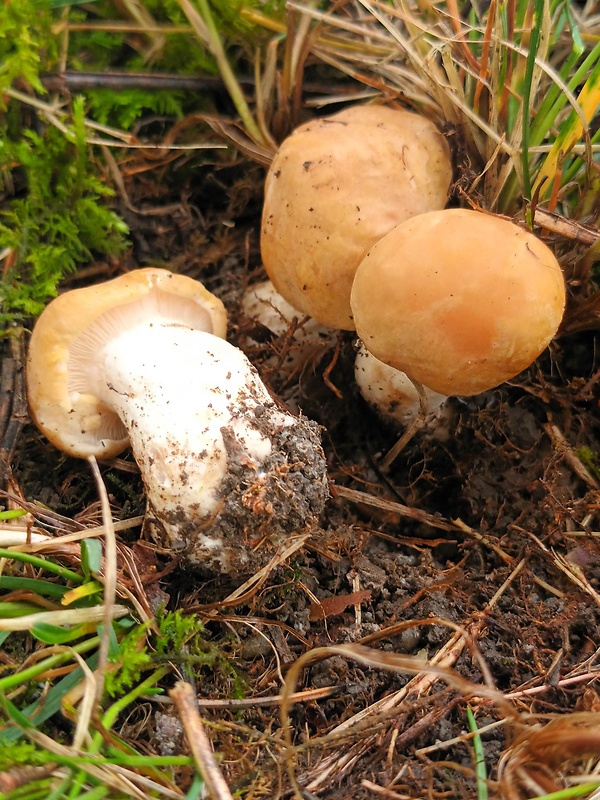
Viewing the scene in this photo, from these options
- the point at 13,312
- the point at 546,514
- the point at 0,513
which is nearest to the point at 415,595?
the point at 546,514

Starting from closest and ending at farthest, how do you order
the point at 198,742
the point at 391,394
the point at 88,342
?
the point at 198,742, the point at 88,342, the point at 391,394

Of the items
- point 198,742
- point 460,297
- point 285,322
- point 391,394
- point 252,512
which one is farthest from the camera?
point 285,322

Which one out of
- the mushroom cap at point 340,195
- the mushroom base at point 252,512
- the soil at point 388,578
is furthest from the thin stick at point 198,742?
the mushroom cap at point 340,195

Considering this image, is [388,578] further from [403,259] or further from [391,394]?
[403,259]

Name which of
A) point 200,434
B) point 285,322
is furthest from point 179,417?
point 285,322

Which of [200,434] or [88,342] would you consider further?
[88,342]

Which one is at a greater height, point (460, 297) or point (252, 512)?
point (460, 297)

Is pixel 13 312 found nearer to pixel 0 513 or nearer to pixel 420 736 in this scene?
pixel 0 513
